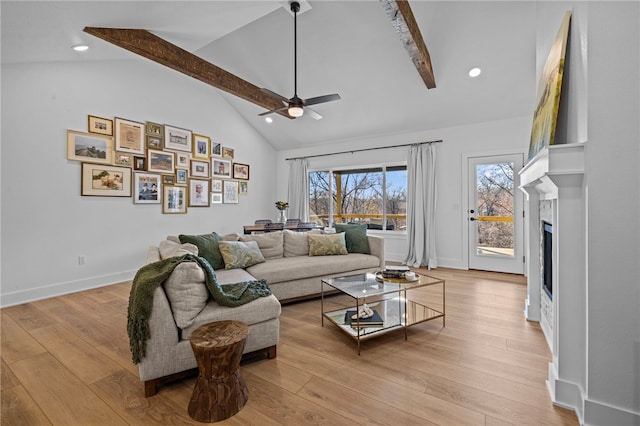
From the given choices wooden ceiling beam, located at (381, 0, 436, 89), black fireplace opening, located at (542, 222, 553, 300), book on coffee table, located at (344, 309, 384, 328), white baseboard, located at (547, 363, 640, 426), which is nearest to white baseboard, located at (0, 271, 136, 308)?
book on coffee table, located at (344, 309, 384, 328)

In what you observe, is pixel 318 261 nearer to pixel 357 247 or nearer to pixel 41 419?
pixel 357 247

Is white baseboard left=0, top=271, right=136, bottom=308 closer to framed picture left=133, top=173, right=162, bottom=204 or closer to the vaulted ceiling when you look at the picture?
framed picture left=133, top=173, right=162, bottom=204

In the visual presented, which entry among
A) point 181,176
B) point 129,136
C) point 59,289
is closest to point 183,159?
point 181,176

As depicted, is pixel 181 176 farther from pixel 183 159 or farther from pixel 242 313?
pixel 242 313

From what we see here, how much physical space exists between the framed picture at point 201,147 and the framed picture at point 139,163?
0.93 metres

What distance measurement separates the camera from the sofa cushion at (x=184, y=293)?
72.4 inches

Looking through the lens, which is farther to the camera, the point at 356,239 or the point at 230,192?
the point at 230,192

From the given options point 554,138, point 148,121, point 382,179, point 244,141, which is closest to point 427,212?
point 382,179

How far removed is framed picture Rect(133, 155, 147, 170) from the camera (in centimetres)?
451

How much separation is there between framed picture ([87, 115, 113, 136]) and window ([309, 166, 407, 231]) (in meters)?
4.04

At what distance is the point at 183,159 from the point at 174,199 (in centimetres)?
75

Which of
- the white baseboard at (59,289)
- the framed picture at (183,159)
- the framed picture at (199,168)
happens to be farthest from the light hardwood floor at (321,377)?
the framed picture at (199,168)

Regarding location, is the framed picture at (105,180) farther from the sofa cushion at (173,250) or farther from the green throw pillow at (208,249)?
the sofa cushion at (173,250)

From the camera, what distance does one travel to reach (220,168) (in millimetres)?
5902
